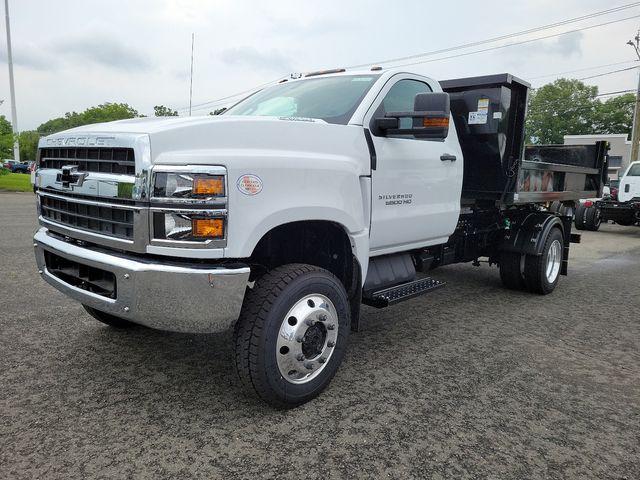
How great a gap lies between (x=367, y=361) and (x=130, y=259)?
1.90m

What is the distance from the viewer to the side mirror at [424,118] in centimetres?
320

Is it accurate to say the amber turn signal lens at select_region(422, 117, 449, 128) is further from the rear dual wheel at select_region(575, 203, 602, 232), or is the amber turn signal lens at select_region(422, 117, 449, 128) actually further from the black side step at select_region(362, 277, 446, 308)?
the rear dual wheel at select_region(575, 203, 602, 232)

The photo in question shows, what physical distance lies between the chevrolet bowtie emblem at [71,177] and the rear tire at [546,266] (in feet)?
15.7

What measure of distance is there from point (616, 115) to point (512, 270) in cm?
7654

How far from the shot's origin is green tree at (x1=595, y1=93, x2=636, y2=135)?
2692 inches

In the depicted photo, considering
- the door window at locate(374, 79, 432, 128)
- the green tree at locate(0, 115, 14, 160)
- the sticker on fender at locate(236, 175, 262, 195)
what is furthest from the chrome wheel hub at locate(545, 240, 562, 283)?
the green tree at locate(0, 115, 14, 160)

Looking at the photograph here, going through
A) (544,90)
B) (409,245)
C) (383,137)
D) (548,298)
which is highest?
(544,90)

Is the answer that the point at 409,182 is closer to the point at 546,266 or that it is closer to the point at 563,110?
the point at 546,266

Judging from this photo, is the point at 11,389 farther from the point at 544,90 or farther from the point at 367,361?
the point at 544,90

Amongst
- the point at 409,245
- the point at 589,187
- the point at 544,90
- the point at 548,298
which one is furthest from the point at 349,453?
the point at 544,90

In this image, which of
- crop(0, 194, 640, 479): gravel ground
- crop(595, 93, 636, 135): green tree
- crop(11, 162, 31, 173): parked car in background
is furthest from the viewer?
crop(595, 93, 636, 135): green tree

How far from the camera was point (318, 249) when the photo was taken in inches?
137

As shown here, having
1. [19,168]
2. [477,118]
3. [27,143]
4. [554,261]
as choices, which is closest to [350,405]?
[477,118]

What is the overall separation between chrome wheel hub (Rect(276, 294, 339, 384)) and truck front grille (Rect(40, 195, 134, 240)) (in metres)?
0.97
